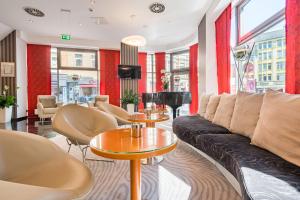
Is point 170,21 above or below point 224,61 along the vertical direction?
above

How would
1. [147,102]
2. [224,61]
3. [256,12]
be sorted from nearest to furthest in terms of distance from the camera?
1. [256,12]
2. [224,61]
3. [147,102]

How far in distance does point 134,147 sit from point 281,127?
1.20 m

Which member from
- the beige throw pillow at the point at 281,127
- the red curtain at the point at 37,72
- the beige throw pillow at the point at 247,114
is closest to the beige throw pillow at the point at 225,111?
the beige throw pillow at the point at 247,114

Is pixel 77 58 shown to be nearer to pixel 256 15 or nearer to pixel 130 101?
pixel 130 101

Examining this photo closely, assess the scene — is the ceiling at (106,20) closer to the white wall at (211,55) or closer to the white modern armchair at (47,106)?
the white wall at (211,55)

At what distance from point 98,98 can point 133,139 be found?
6.29 m

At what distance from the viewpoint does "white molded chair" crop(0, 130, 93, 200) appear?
4.32ft

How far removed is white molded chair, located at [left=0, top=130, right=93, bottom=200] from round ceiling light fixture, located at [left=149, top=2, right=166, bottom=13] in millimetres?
4500

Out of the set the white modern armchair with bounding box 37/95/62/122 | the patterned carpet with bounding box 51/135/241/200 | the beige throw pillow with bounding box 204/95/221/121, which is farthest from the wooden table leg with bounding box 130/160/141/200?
the white modern armchair with bounding box 37/95/62/122

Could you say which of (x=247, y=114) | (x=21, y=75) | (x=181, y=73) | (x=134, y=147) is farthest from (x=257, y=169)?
(x=21, y=75)

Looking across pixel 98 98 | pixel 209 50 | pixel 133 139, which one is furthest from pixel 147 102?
pixel 133 139

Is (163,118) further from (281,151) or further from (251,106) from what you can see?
(281,151)

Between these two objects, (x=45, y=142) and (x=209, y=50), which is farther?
(x=209, y=50)

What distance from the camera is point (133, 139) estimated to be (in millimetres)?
1748
